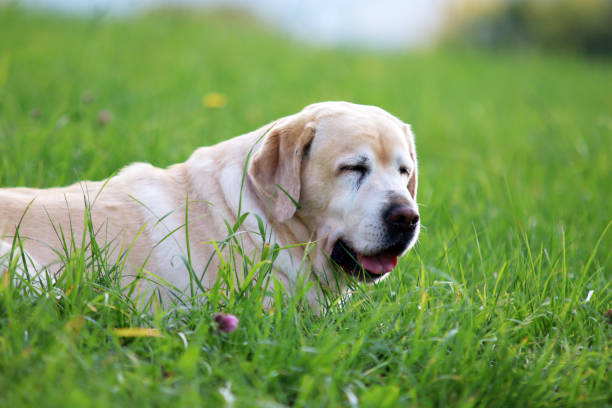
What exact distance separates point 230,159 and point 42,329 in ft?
4.33

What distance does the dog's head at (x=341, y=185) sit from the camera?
273cm

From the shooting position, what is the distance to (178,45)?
9250 millimetres

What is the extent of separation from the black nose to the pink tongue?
8.7 inches

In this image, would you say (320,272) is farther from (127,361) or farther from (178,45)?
(178,45)

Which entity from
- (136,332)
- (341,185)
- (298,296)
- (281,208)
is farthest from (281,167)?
(136,332)

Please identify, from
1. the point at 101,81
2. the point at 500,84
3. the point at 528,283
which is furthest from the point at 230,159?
the point at 500,84

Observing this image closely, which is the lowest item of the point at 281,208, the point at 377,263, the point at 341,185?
the point at 377,263

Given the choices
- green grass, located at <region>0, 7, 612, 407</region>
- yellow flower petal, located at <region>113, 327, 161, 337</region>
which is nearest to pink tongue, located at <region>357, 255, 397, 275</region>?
green grass, located at <region>0, 7, 612, 407</region>

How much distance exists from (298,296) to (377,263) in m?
0.63

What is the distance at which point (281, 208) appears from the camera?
2789 millimetres

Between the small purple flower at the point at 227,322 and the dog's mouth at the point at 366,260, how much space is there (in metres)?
0.79

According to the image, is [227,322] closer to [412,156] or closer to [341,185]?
[341,185]

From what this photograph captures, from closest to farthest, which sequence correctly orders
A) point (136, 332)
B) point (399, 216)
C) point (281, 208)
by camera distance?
point (136, 332) < point (399, 216) < point (281, 208)

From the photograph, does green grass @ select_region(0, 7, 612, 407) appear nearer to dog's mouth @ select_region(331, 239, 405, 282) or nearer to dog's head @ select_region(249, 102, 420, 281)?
dog's mouth @ select_region(331, 239, 405, 282)
